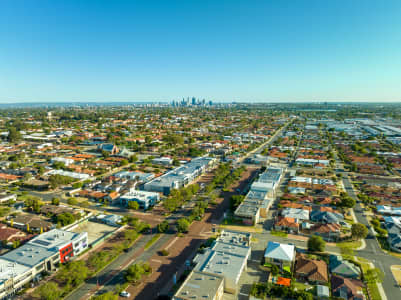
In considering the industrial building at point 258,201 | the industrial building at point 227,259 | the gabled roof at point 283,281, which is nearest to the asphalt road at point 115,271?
the industrial building at point 227,259

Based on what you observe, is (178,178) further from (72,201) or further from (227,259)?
(227,259)

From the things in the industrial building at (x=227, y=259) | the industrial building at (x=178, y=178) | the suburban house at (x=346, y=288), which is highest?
the industrial building at (x=178, y=178)

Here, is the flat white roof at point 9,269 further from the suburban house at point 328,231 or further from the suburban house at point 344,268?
the suburban house at point 328,231

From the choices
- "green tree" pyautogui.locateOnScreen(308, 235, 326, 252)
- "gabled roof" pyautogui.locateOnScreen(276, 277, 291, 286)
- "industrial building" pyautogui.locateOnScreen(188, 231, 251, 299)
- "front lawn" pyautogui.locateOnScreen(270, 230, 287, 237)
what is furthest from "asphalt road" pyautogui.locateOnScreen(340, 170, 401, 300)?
"industrial building" pyautogui.locateOnScreen(188, 231, 251, 299)

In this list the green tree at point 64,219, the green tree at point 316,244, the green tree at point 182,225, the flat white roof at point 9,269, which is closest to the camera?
the flat white roof at point 9,269

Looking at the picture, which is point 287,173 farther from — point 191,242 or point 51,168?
point 51,168

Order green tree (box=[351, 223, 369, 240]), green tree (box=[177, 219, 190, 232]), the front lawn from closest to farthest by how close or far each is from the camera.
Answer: green tree (box=[351, 223, 369, 240]) → green tree (box=[177, 219, 190, 232]) → the front lawn

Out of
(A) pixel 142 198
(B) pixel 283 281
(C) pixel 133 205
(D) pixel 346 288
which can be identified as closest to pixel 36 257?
(C) pixel 133 205

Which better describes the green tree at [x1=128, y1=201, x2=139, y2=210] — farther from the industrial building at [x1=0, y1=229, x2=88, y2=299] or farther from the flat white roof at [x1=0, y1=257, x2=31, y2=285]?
the flat white roof at [x1=0, y1=257, x2=31, y2=285]
